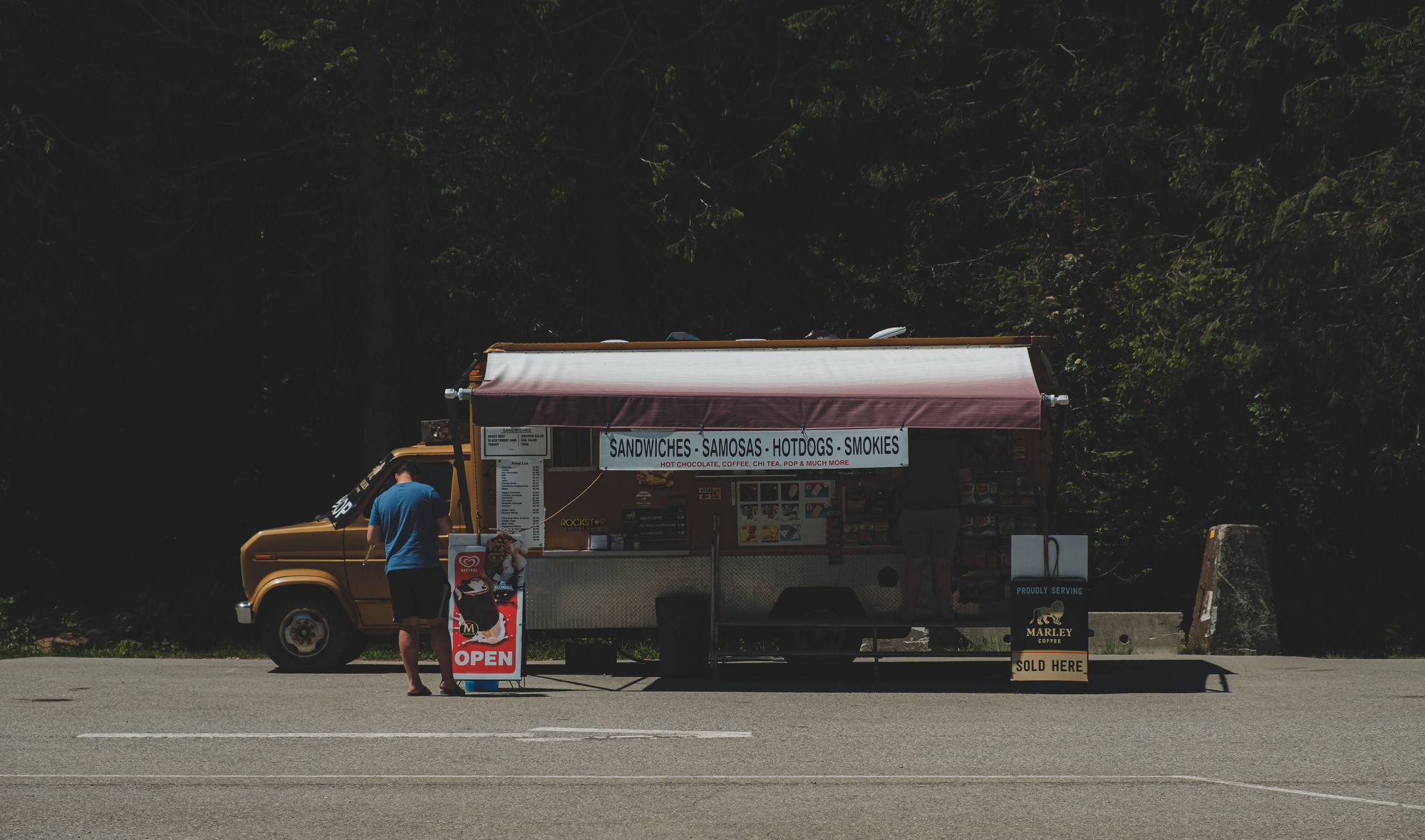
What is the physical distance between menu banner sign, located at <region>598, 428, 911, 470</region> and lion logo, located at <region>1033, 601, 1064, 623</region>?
1.59 m

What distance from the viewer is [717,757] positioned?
28.6 ft

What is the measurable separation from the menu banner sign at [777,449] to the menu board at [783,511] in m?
1.21

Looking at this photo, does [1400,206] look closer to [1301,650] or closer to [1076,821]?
[1301,650]

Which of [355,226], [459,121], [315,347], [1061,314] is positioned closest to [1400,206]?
[1061,314]

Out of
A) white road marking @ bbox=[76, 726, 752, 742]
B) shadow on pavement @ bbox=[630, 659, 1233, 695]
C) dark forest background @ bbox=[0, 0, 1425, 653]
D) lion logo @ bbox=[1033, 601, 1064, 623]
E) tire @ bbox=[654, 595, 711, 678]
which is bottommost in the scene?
shadow on pavement @ bbox=[630, 659, 1233, 695]

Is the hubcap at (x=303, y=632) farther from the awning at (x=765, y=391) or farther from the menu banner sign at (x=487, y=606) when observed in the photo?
the awning at (x=765, y=391)

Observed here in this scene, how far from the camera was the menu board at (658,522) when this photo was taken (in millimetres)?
13438

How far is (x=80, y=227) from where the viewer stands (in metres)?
19.2

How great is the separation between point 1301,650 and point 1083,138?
815cm

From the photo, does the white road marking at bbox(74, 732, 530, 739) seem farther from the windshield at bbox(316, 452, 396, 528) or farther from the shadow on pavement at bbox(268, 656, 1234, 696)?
the windshield at bbox(316, 452, 396, 528)

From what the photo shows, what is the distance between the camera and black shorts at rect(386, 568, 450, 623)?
38.5 feet

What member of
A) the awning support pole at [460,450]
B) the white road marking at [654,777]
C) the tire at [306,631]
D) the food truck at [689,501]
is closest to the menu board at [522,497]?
the food truck at [689,501]

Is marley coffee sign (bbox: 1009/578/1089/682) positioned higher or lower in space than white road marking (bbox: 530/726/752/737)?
higher

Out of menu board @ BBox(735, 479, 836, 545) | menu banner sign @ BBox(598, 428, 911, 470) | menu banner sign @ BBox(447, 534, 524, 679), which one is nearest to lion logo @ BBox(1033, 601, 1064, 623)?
menu banner sign @ BBox(598, 428, 911, 470)
